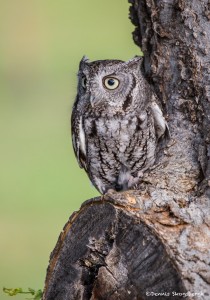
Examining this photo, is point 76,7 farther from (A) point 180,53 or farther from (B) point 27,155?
(A) point 180,53

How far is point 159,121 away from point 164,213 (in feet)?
3.44

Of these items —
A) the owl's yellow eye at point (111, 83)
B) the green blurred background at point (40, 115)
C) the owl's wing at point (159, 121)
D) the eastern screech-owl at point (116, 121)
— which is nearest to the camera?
the owl's wing at point (159, 121)

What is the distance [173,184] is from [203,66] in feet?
2.21

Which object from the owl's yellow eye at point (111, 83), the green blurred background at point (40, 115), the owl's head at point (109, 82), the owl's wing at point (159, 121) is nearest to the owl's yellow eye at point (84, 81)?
the owl's head at point (109, 82)

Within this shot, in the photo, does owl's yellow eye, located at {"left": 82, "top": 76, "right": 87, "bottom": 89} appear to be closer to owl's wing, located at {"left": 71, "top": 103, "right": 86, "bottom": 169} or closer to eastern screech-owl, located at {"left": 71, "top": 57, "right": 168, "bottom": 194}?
eastern screech-owl, located at {"left": 71, "top": 57, "right": 168, "bottom": 194}

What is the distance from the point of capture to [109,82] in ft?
15.9

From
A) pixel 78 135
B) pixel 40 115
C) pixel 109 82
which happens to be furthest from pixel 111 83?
pixel 40 115

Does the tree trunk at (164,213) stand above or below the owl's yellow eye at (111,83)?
below

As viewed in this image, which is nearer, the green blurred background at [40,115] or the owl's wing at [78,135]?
the owl's wing at [78,135]

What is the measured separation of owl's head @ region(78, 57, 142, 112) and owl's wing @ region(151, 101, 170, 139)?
216 mm

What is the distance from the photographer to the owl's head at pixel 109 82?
15.6ft

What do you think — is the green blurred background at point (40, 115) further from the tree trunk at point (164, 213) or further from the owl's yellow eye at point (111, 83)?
the tree trunk at point (164, 213)

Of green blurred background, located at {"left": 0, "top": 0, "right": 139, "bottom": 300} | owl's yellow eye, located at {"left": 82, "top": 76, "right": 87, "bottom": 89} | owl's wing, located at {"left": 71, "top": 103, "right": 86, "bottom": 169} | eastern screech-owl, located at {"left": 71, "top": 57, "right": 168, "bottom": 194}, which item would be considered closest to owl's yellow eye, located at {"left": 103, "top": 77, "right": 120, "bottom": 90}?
eastern screech-owl, located at {"left": 71, "top": 57, "right": 168, "bottom": 194}

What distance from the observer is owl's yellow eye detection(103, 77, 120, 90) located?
4.82 meters
